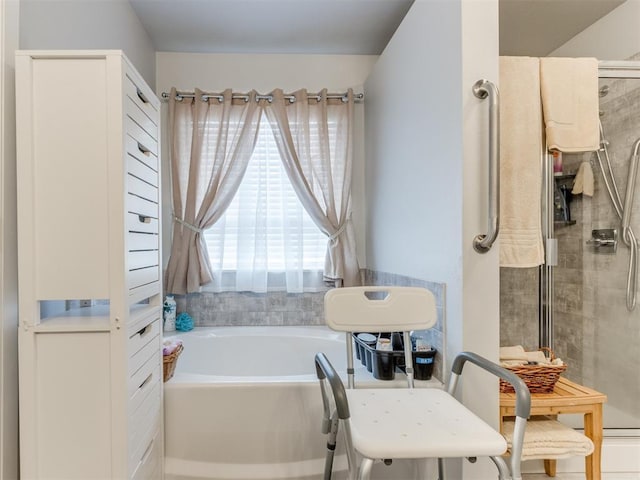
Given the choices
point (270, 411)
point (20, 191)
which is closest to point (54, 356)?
point (20, 191)

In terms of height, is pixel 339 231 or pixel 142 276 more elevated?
pixel 339 231

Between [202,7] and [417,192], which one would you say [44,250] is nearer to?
[417,192]

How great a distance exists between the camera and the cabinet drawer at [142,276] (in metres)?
1.21

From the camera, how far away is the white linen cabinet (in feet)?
3.63

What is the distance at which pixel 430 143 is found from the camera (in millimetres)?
1718

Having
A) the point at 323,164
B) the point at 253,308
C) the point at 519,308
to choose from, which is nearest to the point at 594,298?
the point at 519,308

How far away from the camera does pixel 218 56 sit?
2.78 m

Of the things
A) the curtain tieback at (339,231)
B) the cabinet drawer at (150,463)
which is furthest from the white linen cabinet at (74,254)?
the curtain tieback at (339,231)

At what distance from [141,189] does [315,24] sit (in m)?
1.75

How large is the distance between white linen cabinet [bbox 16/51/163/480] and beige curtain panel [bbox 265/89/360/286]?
5.28 feet

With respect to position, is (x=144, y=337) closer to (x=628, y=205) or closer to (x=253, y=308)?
(x=253, y=308)

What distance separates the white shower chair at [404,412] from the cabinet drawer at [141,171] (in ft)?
2.62

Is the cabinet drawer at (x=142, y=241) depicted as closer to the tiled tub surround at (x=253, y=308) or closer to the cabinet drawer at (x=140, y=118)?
the cabinet drawer at (x=140, y=118)

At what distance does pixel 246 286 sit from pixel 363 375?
1275 millimetres
